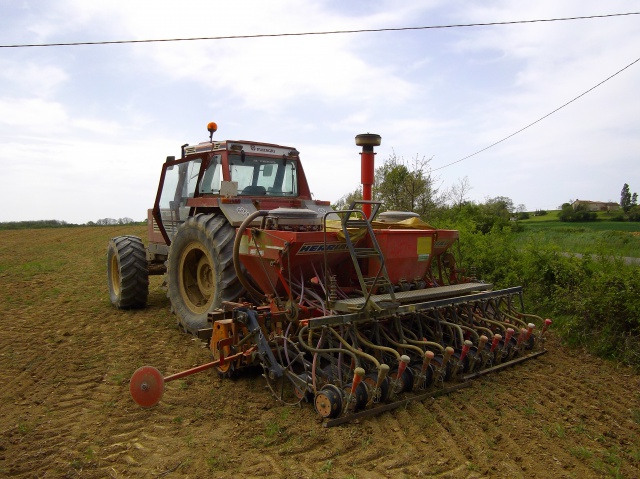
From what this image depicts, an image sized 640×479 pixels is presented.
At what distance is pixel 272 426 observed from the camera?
3.76 metres

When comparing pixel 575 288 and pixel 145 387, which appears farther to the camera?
pixel 575 288

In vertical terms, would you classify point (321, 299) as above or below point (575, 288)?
above

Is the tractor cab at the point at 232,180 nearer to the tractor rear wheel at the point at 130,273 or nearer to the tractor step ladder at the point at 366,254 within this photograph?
the tractor rear wheel at the point at 130,273

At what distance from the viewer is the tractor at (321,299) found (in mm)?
4094

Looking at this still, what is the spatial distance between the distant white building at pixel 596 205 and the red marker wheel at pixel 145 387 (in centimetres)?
3027

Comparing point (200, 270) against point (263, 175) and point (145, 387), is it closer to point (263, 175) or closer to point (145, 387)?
point (263, 175)

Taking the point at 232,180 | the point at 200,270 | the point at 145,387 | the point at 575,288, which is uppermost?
the point at 232,180

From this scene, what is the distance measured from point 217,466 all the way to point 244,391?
1.29 m

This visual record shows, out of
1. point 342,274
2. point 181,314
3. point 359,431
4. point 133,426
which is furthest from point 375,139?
point 133,426

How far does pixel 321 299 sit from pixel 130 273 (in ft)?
13.1

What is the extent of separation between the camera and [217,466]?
321 cm

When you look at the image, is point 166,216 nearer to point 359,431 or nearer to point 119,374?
point 119,374

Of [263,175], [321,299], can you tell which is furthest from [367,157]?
[321,299]

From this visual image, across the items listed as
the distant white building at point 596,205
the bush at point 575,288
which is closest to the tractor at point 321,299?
the bush at point 575,288
